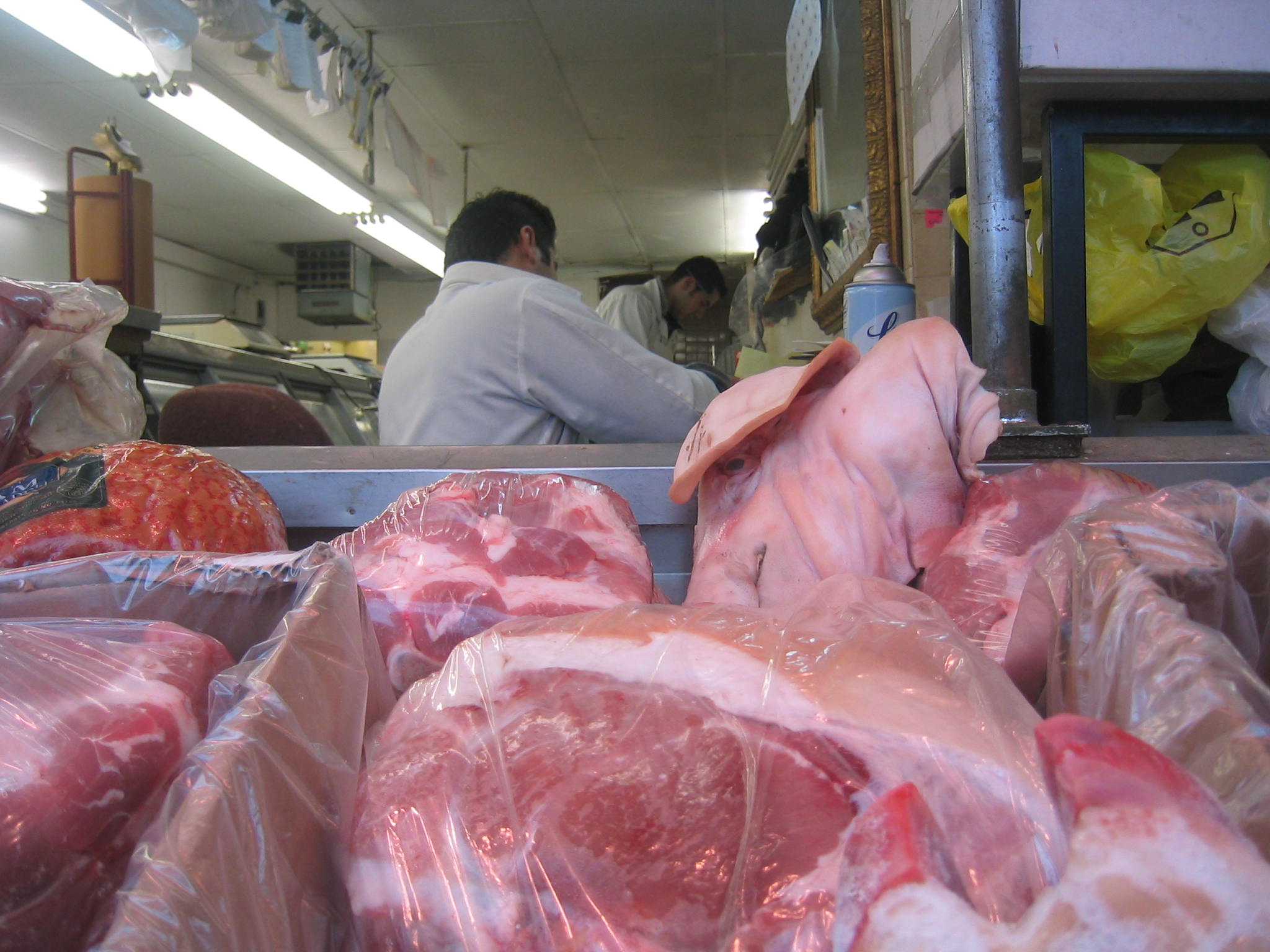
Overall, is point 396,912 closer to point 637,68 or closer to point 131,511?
point 131,511

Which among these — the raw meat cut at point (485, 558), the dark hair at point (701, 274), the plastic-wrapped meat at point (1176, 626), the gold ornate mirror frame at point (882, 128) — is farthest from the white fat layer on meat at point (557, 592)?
the dark hair at point (701, 274)

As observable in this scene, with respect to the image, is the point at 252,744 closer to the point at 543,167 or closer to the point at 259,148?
the point at 259,148

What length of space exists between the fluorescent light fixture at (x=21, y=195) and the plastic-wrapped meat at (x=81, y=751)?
7602mm

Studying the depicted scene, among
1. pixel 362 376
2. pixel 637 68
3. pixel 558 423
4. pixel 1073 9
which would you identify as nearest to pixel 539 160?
pixel 637 68

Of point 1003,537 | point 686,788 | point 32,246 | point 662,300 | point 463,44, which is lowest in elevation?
point 686,788

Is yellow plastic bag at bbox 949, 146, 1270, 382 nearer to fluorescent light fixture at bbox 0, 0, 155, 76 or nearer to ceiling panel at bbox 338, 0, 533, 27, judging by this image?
ceiling panel at bbox 338, 0, 533, 27

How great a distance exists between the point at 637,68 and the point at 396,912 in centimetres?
514

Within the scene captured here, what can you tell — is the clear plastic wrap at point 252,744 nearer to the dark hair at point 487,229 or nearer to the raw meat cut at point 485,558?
the raw meat cut at point 485,558

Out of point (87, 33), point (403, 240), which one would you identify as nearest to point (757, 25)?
point (87, 33)

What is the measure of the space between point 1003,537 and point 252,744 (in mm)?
641

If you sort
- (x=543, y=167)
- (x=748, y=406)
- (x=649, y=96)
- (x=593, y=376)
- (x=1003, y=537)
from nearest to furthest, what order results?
(x=1003, y=537) < (x=748, y=406) < (x=593, y=376) < (x=649, y=96) < (x=543, y=167)

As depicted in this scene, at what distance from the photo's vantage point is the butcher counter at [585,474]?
1060 mm

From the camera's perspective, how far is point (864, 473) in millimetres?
835

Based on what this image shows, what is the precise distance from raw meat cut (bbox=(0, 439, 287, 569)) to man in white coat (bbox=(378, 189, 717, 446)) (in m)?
1.13
